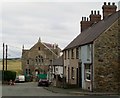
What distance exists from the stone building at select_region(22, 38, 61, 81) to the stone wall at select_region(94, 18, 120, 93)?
2184 inches

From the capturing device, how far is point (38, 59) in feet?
284

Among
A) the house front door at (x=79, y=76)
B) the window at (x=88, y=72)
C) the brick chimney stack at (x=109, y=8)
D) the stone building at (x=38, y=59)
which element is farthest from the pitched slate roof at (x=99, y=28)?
the stone building at (x=38, y=59)

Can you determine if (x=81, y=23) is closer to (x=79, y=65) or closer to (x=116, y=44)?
(x=79, y=65)

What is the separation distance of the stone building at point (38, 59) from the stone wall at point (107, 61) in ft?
182

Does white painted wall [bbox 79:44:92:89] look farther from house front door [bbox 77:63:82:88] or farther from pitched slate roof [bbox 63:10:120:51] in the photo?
house front door [bbox 77:63:82:88]

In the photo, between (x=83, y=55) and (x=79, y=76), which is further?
(x=79, y=76)

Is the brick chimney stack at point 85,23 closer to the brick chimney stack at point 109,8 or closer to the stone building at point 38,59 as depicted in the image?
the brick chimney stack at point 109,8

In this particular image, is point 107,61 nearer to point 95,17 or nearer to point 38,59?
point 95,17

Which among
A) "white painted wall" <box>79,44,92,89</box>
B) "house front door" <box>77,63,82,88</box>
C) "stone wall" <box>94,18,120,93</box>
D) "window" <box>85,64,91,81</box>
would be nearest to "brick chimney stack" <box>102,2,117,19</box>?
"white painted wall" <box>79,44,92,89</box>

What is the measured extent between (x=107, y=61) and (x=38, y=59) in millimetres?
57329

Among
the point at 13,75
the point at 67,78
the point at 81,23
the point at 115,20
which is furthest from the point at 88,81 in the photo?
the point at 13,75

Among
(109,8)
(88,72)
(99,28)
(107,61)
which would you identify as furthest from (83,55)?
(109,8)

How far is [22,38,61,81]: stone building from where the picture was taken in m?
86.2

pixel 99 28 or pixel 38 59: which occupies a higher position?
pixel 99 28
